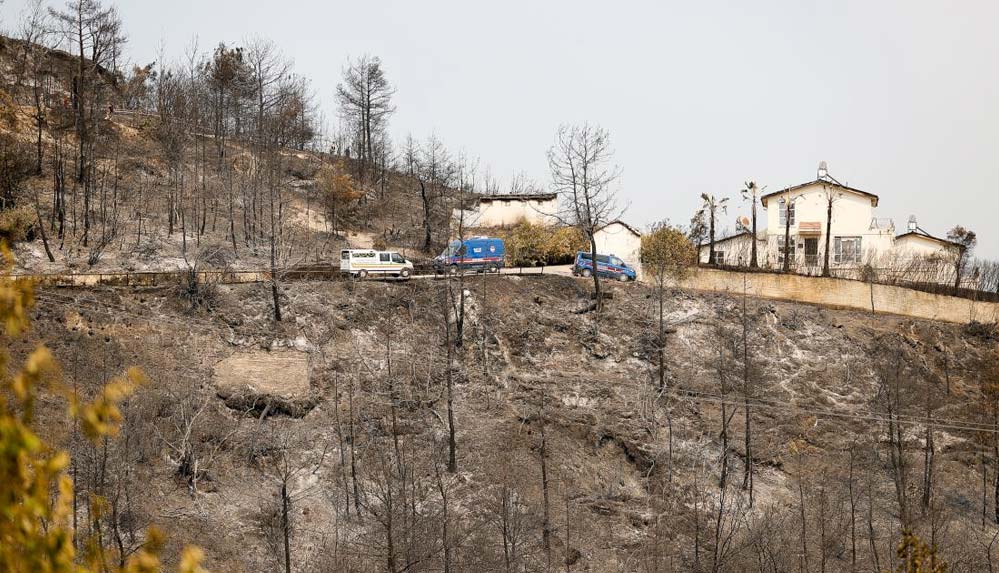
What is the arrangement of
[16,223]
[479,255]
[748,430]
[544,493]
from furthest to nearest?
1. [479,255]
2. [16,223]
3. [748,430]
4. [544,493]

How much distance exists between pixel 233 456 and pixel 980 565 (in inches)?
945

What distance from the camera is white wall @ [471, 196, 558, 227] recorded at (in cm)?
5716

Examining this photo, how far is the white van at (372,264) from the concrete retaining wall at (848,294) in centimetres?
1362

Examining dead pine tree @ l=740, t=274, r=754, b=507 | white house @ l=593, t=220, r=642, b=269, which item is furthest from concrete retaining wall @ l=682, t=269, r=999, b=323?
dead pine tree @ l=740, t=274, r=754, b=507

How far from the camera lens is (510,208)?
57625 millimetres

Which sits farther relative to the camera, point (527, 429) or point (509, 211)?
point (509, 211)

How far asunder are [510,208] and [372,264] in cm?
1528

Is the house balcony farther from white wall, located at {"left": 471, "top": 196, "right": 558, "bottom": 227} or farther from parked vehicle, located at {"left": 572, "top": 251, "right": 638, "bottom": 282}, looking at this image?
white wall, located at {"left": 471, "top": 196, "right": 558, "bottom": 227}

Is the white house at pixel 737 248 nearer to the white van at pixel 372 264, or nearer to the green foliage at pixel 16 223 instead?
the white van at pixel 372 264

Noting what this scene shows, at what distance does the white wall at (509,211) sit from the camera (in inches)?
2250

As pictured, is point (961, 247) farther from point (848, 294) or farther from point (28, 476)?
point (28, 476)

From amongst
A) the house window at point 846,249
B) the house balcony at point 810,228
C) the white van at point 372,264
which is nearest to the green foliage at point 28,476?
the white van at point 372,264

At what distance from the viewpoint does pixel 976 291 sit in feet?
161

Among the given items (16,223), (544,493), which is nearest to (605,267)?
(544,493)
